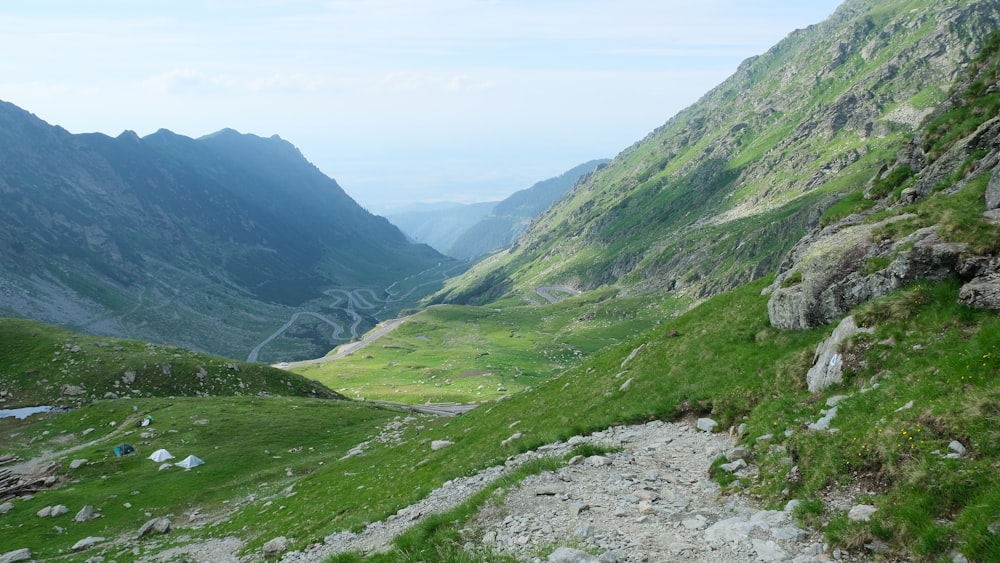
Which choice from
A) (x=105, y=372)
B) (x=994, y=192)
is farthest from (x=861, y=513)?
(x=105, y=372)

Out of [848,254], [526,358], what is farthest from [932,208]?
[526,358]

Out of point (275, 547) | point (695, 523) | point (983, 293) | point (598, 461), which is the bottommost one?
point (275, 547)

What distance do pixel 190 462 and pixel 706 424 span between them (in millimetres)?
55636

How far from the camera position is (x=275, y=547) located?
94.6 ft

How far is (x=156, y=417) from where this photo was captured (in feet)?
236

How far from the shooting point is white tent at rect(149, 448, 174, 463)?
59062 mm

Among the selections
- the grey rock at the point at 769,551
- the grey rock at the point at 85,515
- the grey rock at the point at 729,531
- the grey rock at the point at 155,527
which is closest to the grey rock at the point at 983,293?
the grey rock at the point at 729,531

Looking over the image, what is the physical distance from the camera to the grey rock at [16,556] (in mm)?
37109

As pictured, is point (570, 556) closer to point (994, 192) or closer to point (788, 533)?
point (788, 533)

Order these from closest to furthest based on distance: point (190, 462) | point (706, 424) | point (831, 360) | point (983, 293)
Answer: point (983, 293) < point (831, 360) < point (706, 424) < point (190, 462)

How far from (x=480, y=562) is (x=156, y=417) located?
74.2m

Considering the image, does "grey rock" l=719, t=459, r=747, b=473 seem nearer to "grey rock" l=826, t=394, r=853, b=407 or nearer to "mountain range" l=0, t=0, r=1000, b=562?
"mountain range" l=0, t=0, r=1000, b=562

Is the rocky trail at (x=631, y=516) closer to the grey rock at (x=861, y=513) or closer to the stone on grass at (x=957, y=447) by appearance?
the grey rock at (x=861, y=513)

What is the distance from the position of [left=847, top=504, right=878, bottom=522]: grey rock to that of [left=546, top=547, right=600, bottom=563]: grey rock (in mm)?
6216
